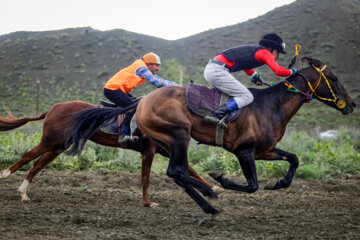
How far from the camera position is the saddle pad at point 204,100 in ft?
17.5

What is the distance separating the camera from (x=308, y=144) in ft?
44.8

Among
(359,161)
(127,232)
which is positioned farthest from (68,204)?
(359,161)

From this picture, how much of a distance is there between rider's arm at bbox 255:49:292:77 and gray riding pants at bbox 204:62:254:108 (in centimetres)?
47

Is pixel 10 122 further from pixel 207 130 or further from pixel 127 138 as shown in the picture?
pixel 207 130

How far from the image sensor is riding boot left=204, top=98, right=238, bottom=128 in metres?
5.23

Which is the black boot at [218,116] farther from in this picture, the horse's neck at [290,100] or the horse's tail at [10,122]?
the horse's tail at [10,122]

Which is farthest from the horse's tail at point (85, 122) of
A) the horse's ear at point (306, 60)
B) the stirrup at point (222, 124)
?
the horse's ear at point (306, 60)

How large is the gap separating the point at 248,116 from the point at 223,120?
419 mm

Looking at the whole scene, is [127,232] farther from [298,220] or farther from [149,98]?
[298,220]

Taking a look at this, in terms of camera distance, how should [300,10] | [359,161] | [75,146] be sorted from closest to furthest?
[75,146]
[359,161]
[300,10]

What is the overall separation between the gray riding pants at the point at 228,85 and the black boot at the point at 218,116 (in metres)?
0.21

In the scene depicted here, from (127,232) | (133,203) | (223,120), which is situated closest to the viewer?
(127,232)

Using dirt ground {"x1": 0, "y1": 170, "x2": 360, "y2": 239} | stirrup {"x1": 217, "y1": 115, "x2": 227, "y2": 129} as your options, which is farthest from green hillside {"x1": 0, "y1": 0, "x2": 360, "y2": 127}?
stirrup {"x1": 217, "y1": 115, "x2": 227, "y2": 129}

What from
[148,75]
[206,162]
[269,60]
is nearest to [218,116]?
[269,60]
